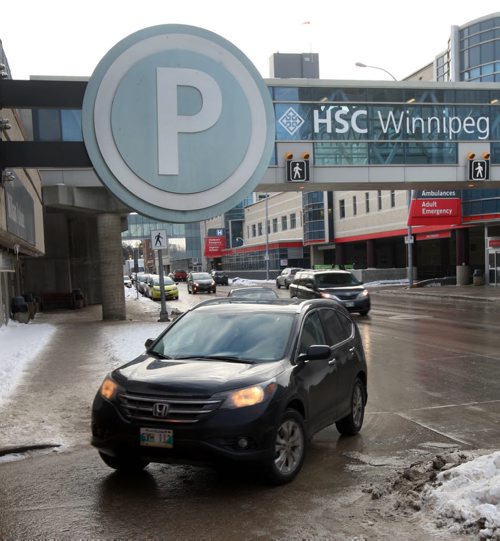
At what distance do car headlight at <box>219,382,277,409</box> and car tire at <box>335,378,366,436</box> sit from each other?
1.99 metres

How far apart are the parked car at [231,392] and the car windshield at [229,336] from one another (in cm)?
1

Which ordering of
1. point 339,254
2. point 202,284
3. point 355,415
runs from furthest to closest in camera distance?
1. point 339,254
2. point 202,284
3. point 355,415

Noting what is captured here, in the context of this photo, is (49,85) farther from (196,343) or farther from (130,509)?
(130,509)

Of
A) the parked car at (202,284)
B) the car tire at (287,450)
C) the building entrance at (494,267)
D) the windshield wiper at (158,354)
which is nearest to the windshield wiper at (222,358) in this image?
the windshield wiper at (158,354)

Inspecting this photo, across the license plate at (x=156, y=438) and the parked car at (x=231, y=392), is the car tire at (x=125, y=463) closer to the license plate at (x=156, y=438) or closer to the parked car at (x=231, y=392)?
the parked car at (x=231, y=392)

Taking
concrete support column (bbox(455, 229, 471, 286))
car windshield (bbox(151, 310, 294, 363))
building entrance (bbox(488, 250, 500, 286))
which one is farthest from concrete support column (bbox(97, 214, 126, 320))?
concrete support column (bbox(455, 229, 471, 286))

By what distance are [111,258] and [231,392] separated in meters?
20.0

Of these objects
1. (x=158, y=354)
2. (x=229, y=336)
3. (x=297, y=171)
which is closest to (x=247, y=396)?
(x=229, y=336)

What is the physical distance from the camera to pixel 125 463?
530cm

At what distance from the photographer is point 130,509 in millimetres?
4582

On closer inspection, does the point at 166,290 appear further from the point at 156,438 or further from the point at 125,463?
the point at 156,438

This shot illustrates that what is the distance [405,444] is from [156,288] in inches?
1299

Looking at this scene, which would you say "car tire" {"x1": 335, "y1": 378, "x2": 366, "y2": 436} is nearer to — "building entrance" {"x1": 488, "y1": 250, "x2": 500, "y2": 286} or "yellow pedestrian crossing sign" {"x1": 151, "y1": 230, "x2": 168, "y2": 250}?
"yellow pedestrian crossing sign" {"x1": 151, "y1": 230, "x2": 168, "y2": 250}

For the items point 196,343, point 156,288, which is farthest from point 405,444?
point 156,288
